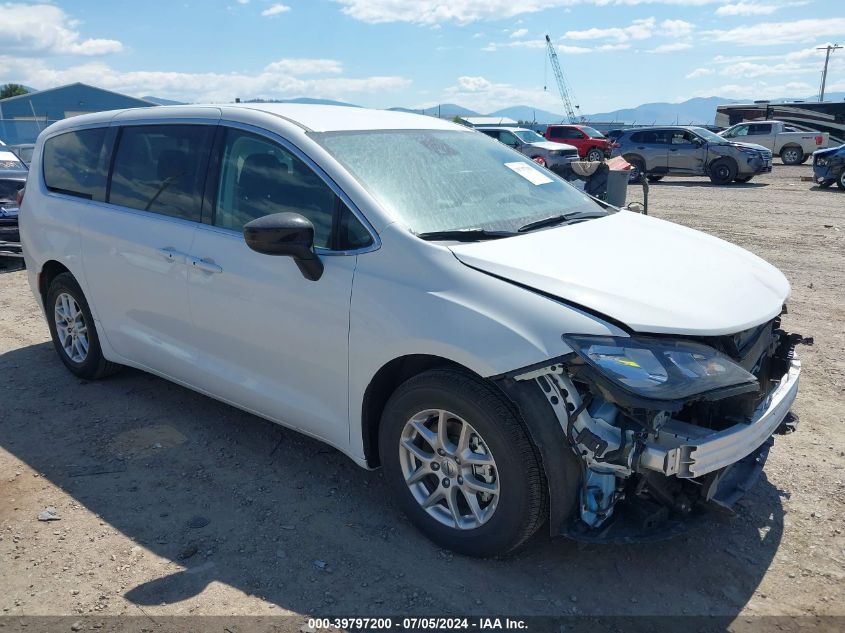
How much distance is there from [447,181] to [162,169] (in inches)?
70.1

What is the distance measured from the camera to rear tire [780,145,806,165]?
30.2m

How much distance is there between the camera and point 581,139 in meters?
30.7

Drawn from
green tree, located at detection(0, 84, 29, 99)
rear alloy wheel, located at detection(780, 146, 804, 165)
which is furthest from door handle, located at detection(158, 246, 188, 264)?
green tree, located at detection(0, 84, 29, 99)

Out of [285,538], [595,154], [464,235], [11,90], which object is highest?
[11,90]

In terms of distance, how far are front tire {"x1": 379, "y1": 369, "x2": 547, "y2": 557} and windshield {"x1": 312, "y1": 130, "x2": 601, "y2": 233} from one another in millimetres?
770

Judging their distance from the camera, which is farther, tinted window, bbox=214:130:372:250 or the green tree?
the green tree

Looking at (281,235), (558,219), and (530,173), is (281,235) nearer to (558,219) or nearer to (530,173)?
(558,219)

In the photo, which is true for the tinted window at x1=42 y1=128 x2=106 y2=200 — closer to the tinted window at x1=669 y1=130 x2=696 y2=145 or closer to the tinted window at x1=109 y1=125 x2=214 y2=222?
the tinted window at x1=109 y1=125 x2=214 y2=222

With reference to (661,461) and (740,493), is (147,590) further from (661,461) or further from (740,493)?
(740,493)

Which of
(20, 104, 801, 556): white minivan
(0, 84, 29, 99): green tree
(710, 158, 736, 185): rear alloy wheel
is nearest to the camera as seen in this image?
(20, 104, 801, 556): white minivan

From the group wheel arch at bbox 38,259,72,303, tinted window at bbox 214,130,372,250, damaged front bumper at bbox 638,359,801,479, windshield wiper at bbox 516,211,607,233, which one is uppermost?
tinted window at bbox 214,130,372,250

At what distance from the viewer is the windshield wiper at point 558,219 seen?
3.45 metres

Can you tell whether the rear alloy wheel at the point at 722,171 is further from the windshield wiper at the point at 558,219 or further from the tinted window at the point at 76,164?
the tinted window at the point at 76,164

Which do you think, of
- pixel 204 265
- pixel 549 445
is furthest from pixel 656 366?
pixel 204 265
